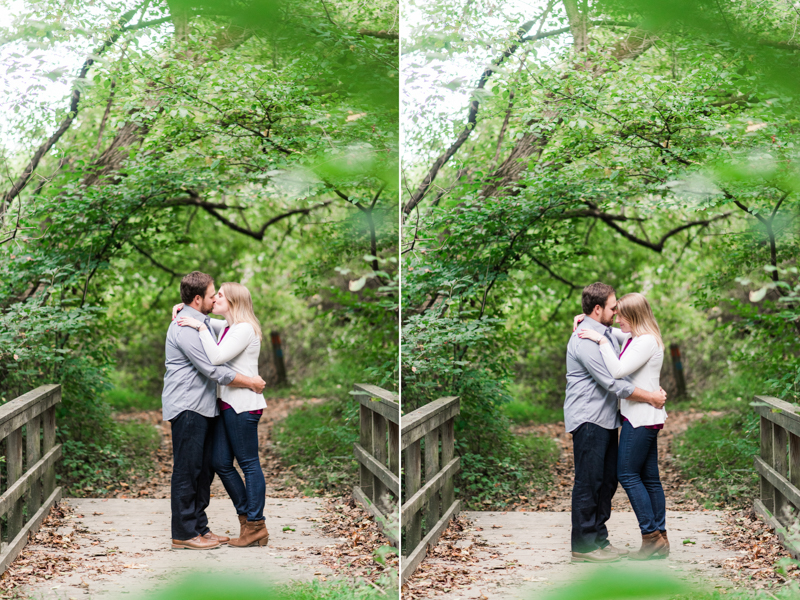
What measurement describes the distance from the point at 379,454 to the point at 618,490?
2311mm

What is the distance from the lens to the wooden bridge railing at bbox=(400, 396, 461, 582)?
10.8ft

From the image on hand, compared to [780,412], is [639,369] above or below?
above

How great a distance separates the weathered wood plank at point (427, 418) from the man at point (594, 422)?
0.70 m

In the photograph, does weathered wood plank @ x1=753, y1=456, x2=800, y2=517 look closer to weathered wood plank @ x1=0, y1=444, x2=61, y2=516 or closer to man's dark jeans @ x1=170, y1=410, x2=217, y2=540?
man's dark jeans @ x1=170, y1=410, x2=217, y2=540

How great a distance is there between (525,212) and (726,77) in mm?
1452

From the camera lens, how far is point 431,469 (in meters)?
3.61

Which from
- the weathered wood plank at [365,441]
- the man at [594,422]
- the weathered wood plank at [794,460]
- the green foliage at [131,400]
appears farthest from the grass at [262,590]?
the green foliage at [131,400]

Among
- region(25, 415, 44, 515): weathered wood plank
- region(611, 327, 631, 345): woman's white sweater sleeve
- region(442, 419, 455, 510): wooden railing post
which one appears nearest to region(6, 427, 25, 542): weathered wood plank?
region(25, 415, 44, 515): weathered wood plank

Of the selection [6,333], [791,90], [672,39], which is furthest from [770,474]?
[6,333]

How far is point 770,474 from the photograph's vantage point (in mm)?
3916

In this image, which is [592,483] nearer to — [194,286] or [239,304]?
[239,304]

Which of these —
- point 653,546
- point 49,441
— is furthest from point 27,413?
point 653,546

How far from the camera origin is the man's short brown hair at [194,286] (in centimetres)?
327

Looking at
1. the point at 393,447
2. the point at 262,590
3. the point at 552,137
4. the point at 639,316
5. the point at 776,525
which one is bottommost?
the point at 262,590
